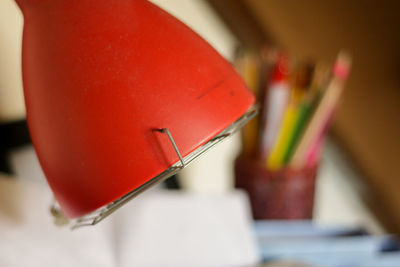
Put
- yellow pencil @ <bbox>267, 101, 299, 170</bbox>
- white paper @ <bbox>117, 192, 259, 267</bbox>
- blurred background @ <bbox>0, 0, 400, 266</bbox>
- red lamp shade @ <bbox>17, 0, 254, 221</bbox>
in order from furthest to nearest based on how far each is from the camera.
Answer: blurred background @ <bbox>0, 0, 400, 266</bbox>
yellow pencil @ <bbox>267, 101, 299, 170</bbox>
white paper @ <bbox>117, 192, 259, 267</bbox>
red lamp shade @ <bbox>17, 0, 254, 221</bbox>

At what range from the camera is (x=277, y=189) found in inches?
19.6

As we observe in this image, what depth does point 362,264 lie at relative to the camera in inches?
16.4

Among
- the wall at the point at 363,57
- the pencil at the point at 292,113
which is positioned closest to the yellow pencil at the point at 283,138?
the pencil at the point at 292,113

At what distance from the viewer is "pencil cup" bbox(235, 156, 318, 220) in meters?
0.49

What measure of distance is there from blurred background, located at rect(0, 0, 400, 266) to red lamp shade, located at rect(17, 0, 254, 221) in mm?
304

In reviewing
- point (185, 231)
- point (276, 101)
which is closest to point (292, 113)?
point (276, 101)

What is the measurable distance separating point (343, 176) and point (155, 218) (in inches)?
17.6

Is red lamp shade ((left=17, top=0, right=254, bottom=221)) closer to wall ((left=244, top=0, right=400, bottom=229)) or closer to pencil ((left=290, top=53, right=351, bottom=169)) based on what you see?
pencil ((left=290, top=53, right=351, bottom=169))

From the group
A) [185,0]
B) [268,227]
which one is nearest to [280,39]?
[185,0]

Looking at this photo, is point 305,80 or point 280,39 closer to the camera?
point 305,80

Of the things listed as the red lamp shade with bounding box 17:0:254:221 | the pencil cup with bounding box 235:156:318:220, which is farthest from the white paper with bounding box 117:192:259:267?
the red lamp shade with bounding box 17:0:254:221

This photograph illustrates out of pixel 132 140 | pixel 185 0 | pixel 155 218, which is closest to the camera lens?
pixel 132 140

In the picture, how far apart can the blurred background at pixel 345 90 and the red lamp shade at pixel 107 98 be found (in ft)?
1.00

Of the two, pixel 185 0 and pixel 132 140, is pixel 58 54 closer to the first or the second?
pixel 132 140
